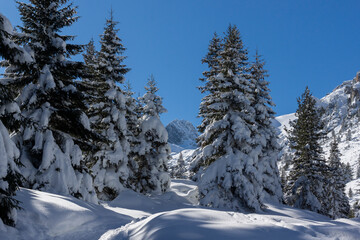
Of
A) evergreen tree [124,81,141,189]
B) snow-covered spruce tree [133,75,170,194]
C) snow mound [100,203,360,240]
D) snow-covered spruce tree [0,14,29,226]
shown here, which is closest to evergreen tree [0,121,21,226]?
snow-covered spruce tree [0,14,29,226]

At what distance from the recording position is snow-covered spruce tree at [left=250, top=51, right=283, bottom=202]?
22.1 meters

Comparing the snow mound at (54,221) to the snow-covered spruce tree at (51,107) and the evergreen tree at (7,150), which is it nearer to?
the evergreen tree at (7,150)

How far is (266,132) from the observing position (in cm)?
2277

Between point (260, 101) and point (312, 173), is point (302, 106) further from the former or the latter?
point (312, 173)

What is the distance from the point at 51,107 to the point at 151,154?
14.2m

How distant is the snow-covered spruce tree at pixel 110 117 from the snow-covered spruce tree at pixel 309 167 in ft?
52.6

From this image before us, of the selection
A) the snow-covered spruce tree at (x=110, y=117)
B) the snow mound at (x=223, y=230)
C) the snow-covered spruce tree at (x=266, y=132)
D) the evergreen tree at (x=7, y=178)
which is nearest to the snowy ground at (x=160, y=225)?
the snow mound at (x=223, y=230)

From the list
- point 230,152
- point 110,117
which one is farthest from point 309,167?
point 110,117

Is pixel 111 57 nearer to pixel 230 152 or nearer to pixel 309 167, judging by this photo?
pixel 230 152

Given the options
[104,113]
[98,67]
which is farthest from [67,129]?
[98,67]

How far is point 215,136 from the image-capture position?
15922 millimetres

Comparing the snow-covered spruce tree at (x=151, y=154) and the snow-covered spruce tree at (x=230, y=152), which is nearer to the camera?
the snow-covered spruce tree at (x=230, y=152)

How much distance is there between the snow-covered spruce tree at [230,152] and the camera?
14.2 m

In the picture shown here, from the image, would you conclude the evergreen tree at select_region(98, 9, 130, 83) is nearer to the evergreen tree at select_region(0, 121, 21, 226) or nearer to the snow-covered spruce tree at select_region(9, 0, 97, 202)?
the snow-covered spruce tree at select_region(9, 0, 97, 202)
